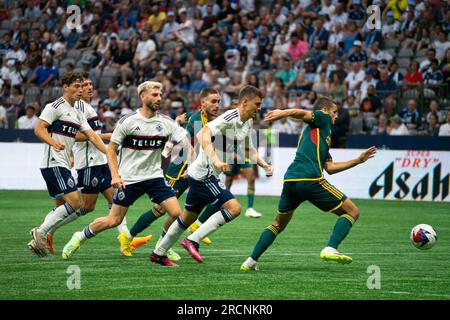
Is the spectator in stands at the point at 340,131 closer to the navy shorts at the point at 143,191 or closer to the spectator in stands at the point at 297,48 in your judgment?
the spectator in stands at the point at 297,48

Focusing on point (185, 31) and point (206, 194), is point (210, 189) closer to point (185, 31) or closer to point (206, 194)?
point (206, 194)

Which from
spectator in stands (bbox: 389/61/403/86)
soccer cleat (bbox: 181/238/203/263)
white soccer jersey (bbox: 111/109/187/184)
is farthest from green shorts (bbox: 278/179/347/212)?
spectator in stands (bbox: 389/61/403/86)

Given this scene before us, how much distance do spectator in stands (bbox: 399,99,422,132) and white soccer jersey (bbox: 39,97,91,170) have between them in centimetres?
1269

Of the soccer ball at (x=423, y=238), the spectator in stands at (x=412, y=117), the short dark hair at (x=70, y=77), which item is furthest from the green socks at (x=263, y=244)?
the spectator in stands at (x=412, y=117)

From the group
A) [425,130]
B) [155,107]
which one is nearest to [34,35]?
[425,130]

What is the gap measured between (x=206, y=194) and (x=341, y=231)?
172cm

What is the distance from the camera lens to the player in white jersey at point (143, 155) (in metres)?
11.2

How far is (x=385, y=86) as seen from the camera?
80.5ft

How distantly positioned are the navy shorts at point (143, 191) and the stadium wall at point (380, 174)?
12141 mm

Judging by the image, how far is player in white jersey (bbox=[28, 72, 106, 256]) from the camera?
12.2 meters

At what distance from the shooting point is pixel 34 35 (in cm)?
3155

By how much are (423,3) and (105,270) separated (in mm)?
18033

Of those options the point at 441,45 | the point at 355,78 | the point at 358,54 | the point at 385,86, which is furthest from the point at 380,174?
the point at 441,45
